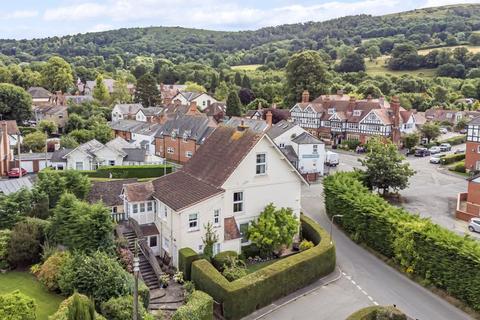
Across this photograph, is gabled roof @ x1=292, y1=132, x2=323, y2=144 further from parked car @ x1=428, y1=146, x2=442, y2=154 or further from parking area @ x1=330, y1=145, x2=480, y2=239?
parked car @ x1=428, y1=146, x2=442, y2=154

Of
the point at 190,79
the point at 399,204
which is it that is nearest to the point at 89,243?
the point at 399,204

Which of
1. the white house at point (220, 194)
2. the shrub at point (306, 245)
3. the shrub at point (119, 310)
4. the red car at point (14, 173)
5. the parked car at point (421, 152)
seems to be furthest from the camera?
the parked car at point (421, 152)

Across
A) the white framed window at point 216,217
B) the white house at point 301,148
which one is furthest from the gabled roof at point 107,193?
the white house at point 301,148

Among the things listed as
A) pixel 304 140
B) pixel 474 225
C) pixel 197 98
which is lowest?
pixel 474 225

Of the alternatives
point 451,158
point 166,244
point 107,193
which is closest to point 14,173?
point 107,193

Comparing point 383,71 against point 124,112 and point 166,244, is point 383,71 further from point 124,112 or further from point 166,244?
point 166,244

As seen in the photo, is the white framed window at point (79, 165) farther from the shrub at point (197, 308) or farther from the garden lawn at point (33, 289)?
the shrub at point (197, 308)
